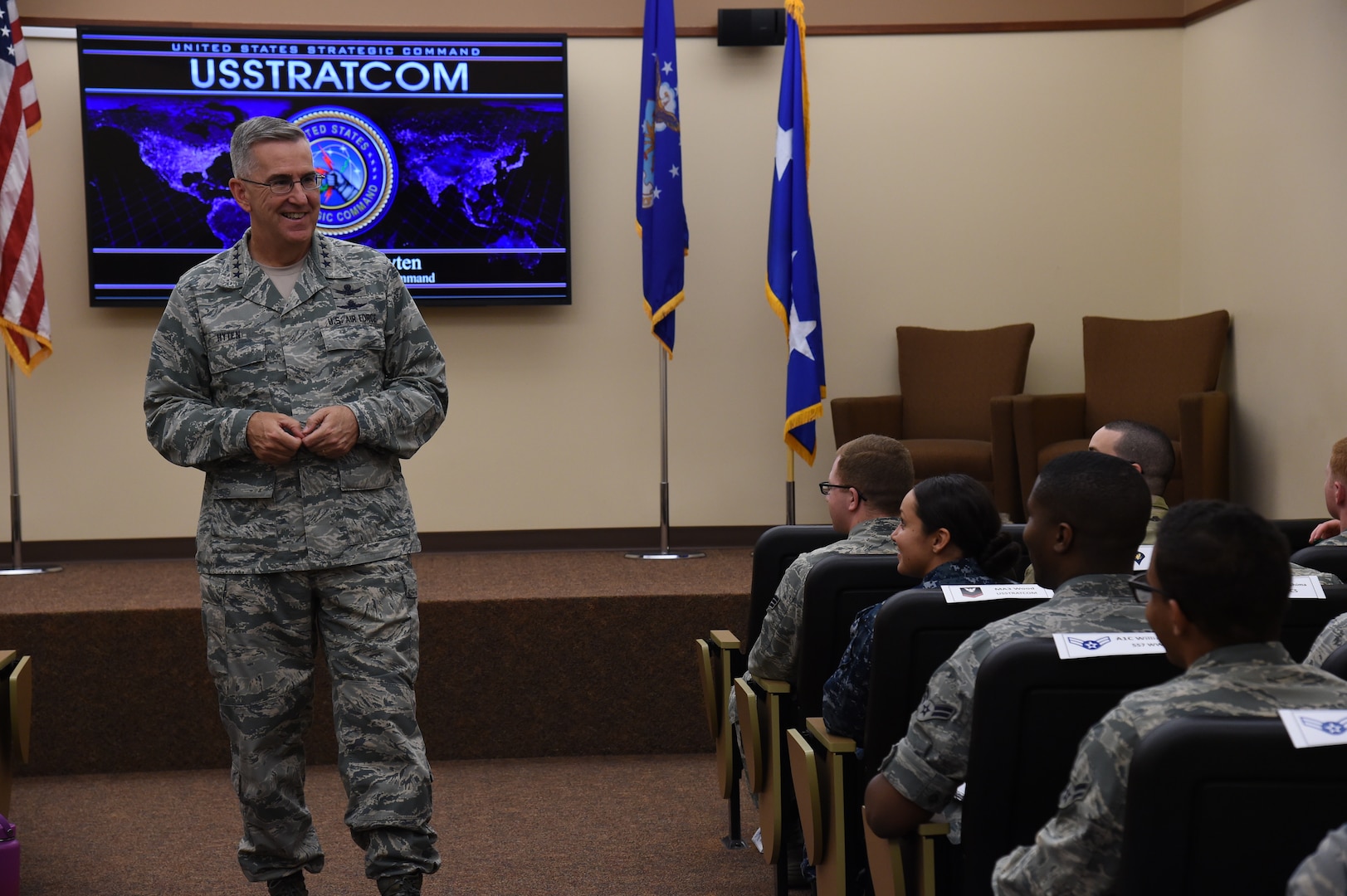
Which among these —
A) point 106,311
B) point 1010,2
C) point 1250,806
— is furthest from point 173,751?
point 1010,2

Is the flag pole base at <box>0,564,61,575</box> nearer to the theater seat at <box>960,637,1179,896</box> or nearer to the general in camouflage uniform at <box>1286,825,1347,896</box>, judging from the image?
the theater seat at <box>960,637,1179,896</box>

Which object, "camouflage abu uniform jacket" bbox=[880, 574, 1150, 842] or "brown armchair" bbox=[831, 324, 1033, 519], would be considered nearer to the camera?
"camouflage abu uniform jacket" bbox=[880, 574, 1150, 842]

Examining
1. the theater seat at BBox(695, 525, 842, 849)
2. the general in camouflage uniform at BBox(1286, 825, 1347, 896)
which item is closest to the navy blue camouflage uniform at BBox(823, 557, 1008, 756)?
the theater seat at BBox(695, 525, 842, 849)

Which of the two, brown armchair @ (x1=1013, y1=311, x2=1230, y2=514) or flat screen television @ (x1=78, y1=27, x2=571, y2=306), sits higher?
flat screen television @ (x1=78, y1=27, x2=571, y2=306)

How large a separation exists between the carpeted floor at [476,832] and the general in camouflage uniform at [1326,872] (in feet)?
6.86

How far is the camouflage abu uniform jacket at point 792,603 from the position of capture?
263cm

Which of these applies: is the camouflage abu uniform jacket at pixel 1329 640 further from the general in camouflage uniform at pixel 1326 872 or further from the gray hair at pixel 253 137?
the gray hair at pixel 253 137

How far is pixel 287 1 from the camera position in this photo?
19.1ft

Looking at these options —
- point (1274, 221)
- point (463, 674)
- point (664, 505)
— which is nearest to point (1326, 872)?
point (463, 674)

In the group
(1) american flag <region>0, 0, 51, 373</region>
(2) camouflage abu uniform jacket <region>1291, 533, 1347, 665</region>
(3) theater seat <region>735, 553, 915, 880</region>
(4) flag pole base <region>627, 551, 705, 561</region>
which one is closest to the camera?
(2) camouflage abu uniform jacket <region>1291, 533, 1347, 665</region>

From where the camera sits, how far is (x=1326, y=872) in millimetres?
942

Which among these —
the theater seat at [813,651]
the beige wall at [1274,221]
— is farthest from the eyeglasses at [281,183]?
the beige wall at [1274,221]

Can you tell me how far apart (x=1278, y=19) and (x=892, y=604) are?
469 centimetres

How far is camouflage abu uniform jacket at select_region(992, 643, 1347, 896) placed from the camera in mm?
1271
